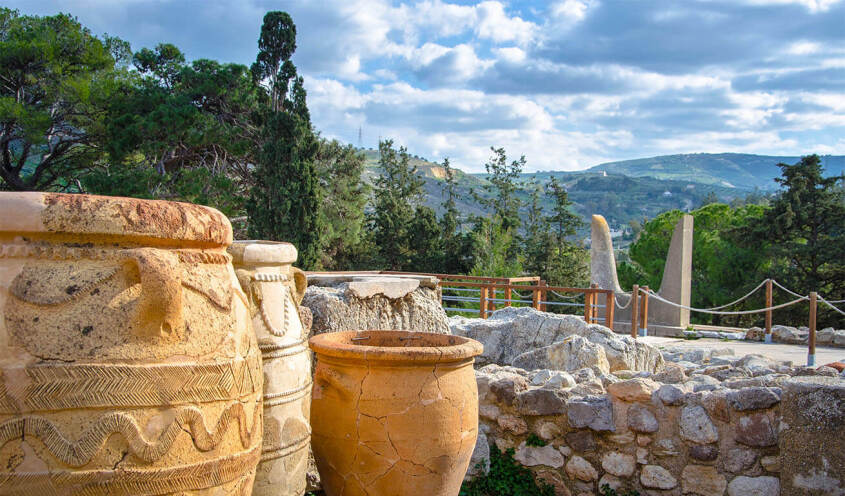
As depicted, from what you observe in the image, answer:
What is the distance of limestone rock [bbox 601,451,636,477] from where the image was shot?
3.63 meters

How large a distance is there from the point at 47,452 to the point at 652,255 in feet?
87.8

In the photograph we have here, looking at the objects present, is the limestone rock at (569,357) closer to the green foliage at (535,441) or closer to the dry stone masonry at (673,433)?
the dry stone masonry at (673,433)

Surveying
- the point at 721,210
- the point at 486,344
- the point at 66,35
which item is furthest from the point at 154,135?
the point at 721,210

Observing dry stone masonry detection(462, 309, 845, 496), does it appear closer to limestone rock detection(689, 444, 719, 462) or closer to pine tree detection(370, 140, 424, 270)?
limestone rock detection(689, 444, 719, 462)

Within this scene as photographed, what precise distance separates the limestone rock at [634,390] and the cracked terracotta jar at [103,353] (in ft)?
8.32

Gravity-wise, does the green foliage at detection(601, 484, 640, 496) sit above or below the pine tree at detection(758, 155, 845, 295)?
below

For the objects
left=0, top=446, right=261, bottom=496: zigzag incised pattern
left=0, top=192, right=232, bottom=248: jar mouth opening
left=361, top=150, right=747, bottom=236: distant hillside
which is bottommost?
left=0, top=446, right=261, bottom=496: zigzag incised pattern

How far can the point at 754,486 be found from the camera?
3.41m

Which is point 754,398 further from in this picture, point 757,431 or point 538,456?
point 538,456

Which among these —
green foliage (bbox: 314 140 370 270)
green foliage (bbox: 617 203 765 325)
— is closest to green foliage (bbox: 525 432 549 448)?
green foliage (bbox: 314 140 370 270)

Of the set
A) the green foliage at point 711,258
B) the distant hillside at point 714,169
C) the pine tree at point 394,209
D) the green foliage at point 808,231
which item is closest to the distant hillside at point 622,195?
the distant hillside at point 714,169

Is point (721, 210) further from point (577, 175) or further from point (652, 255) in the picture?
point (577, 175)

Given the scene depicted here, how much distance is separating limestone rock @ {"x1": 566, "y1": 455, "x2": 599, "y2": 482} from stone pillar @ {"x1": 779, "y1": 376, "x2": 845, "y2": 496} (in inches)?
38.9

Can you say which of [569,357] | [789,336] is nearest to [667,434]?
[569,357]
